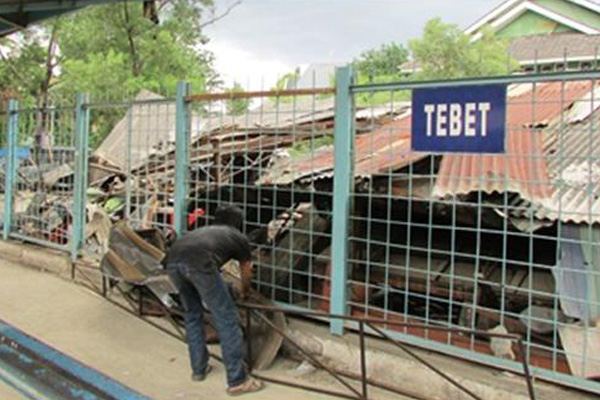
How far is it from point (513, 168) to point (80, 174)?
5.42 metres

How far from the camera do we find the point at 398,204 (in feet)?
17.1

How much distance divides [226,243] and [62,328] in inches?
94.5

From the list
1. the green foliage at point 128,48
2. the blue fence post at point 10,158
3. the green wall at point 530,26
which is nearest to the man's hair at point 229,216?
the blue fence post at point 10,158

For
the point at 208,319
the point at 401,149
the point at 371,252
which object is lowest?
the point at 208,319

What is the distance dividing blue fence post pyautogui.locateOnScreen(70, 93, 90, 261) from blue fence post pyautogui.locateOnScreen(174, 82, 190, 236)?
6.58 feet

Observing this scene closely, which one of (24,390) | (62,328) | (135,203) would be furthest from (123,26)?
(24,390)

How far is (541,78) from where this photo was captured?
380 centimetres

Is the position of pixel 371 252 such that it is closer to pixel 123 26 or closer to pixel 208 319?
pixel 208 319

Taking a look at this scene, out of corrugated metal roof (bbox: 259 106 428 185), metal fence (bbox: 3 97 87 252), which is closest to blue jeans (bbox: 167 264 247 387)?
corrugated metal roof (bbox: 259 106 428 185)

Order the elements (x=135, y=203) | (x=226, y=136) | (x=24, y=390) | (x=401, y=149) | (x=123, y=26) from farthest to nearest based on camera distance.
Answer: (x=123, y=26) → (x=135, y=203) → (x=226, y=136) → (x=401, y=149) → (x=24, y=390)

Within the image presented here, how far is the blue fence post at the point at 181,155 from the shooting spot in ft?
20.1

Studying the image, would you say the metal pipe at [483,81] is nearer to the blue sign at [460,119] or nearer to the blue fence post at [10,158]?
the blue sign at [460,119]

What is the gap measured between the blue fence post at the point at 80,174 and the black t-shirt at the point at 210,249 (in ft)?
11.6

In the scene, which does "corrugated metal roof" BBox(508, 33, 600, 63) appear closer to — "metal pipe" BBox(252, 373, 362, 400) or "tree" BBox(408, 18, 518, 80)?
"tree" BBox(408, 18, 518, 80)
